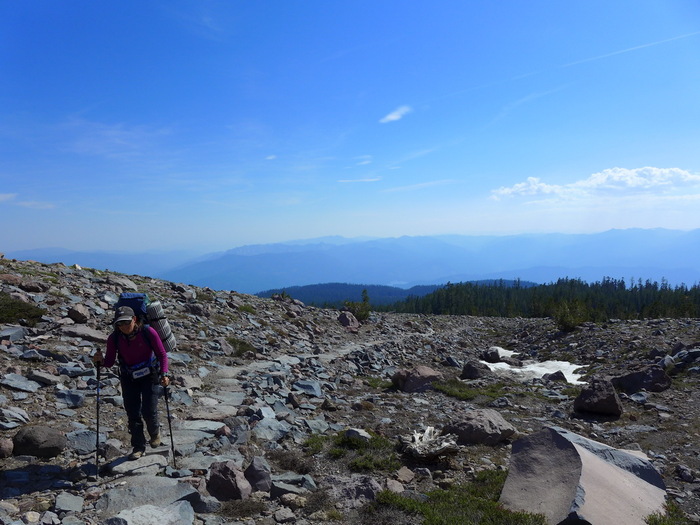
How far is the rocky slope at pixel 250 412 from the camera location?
6.79m

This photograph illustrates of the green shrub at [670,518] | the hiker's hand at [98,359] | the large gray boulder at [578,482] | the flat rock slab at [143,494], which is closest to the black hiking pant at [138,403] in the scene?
the hiker's hand at [98,359]

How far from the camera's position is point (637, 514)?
683 centimetres

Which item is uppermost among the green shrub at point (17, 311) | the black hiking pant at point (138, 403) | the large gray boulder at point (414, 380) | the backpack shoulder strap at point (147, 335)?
the backpack shoulder strap at point (147, 335)

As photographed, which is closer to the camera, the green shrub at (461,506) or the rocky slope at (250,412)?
the green shrub at (461,506)

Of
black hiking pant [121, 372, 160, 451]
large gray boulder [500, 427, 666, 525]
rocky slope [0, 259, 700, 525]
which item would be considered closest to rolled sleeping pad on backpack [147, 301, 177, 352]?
black hiking pant [121, 372, 160, 451]

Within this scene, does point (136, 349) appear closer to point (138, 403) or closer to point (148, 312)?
point (138, 403)

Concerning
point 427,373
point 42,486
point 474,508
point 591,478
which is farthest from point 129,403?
point 427,373

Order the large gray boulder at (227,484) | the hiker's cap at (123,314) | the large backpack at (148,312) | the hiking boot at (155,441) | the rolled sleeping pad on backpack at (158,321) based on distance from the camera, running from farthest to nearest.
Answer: the rolled sleeping pad on backpack at (158,321) → the large backpack at (148,312) → the hiking boot at (155,441) → the hiker's cap at (123,314) → the large gray boulder at (227,484)

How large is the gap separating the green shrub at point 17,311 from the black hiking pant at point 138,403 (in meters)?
9.28

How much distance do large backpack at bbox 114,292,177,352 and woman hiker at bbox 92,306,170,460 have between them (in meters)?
0.20

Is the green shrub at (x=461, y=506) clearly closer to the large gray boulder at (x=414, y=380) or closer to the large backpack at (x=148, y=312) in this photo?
the large backpack at (x=148, y=312)

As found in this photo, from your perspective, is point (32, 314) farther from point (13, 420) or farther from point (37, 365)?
point (13, 420)

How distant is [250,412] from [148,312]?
12.9ft

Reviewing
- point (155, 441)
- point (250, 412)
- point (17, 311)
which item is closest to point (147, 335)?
point (155, 441)
